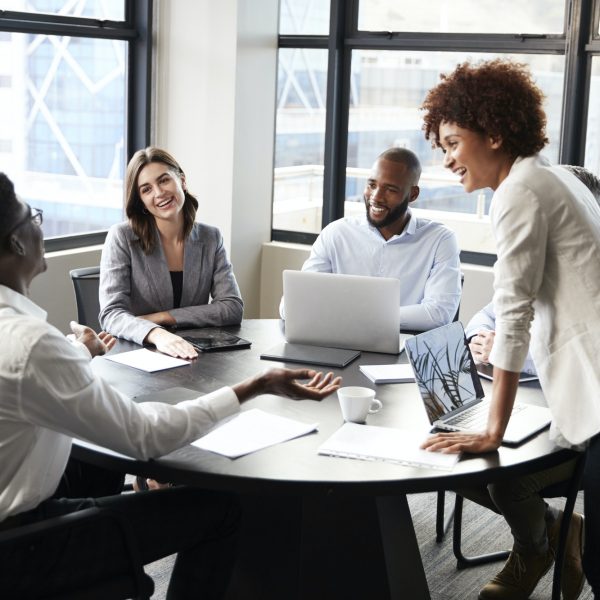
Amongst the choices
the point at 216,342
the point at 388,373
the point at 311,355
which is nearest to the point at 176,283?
the point at 216,342

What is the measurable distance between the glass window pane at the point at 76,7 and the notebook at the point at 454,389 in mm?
3067

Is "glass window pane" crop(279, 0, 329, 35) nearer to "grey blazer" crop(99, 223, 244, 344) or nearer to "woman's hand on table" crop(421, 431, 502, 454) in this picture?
"grey blazer" crop(99, 223, 244, 344)

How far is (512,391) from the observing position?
2162 millimetres

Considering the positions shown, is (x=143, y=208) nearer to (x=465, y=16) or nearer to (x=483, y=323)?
(x=483, y=323)

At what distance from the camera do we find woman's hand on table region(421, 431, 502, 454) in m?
2.13

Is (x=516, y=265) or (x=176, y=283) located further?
(x=176, y=283)

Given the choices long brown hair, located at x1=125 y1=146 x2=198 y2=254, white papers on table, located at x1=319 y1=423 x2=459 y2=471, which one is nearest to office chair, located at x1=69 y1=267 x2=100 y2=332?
long brown hair, located at x1=125 y1=146 x2=198 y2=254

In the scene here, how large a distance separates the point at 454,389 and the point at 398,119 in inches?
118

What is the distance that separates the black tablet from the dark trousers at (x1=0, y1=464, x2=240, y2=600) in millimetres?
818

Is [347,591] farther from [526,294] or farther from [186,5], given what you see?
[186,5]

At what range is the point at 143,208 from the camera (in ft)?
11.5

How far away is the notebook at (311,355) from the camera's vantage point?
2809 millimetres

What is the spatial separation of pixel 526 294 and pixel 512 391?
0.75 ft

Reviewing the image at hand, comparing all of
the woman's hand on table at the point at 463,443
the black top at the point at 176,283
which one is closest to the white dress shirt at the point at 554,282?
the woman's hand on table at the point at 463,443
